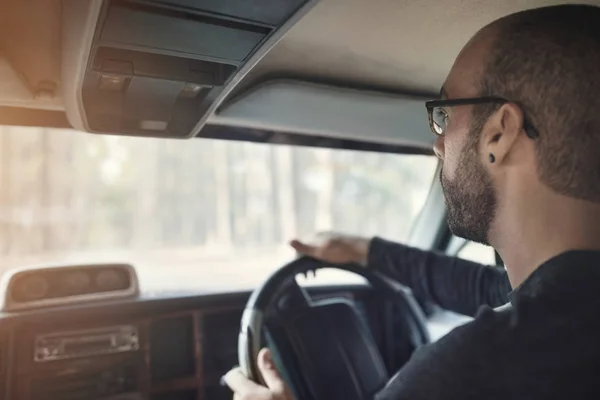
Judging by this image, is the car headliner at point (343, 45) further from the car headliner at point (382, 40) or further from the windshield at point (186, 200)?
the windshield at point (186, 200)

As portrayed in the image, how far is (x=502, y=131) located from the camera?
46.5 inches

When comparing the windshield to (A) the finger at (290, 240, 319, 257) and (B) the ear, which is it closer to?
(A) the finger at (290, 240, 319, 257)

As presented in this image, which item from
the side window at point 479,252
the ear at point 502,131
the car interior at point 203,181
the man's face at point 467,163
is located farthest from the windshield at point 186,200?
the ear at point 502,131

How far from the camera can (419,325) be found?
7.74 ft

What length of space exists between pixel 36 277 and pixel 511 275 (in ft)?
4.96

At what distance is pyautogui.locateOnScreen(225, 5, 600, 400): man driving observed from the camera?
3.12 ft

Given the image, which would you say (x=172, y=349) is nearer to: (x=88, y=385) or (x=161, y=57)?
(x=88, y=385)

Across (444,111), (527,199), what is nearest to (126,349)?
(444,111)

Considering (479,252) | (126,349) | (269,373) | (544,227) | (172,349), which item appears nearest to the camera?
(544,227)

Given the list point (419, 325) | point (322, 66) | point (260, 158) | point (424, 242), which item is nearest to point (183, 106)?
point (322, 66)

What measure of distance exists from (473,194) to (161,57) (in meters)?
0.77

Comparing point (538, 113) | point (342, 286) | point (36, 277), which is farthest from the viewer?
point (342, 286)

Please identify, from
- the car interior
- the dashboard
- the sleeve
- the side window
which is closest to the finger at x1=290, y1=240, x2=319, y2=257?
the car interior

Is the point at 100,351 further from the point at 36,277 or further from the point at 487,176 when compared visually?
the point at 487,176
